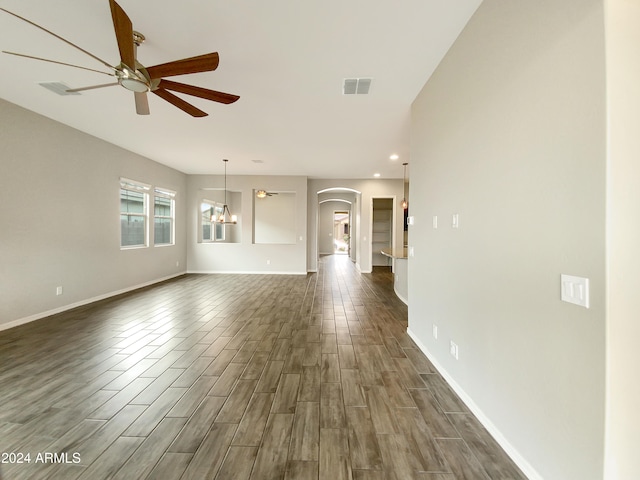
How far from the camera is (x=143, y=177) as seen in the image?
619 cm

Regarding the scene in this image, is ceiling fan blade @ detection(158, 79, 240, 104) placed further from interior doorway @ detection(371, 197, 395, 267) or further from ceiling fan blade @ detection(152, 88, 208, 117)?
interior doorway @ detection(371, 197, 395, 267)

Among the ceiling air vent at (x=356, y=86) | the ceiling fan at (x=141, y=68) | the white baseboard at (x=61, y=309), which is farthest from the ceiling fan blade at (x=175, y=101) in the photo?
the white baseboard at (x=61, y=309)

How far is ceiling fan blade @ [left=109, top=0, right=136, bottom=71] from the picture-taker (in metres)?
1.56

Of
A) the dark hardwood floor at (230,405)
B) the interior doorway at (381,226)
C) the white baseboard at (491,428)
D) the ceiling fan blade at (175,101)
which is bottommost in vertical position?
the dark hardwood floor at (230,405)

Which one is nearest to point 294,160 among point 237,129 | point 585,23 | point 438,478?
point 237,129

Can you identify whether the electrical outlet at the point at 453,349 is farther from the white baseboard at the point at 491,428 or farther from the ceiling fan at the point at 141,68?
the ceiling fan at the point at 141,68

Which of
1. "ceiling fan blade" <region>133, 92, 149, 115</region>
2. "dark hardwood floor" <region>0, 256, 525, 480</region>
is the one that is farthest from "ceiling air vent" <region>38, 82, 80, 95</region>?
"dark hardwood floor" <region>0, 256, 525, 480</region>

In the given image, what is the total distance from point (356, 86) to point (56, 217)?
5.01 m

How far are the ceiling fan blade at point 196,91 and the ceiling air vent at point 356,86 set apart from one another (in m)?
1.31

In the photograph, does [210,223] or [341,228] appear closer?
[210,223]

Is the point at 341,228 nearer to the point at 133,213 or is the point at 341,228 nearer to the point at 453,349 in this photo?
the point at 133,213

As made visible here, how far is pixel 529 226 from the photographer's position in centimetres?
141

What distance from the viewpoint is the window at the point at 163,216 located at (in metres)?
6.84

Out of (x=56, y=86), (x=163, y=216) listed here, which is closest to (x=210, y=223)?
(x=163, y=216)
